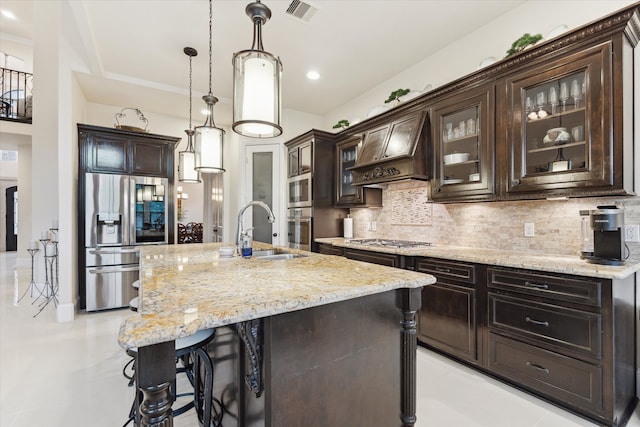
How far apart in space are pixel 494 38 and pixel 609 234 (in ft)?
6.69

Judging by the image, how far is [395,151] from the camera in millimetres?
3225

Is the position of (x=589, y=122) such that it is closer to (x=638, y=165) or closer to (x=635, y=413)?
(x=638, y=165)

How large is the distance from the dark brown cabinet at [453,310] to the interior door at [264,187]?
2.84 metres

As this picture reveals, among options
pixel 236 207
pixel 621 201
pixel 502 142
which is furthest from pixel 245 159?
pixel 621 201

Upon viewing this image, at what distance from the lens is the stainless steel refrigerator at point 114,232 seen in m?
3.96

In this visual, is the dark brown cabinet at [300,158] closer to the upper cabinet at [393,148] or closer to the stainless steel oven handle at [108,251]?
the upper cabinet at [393,148]

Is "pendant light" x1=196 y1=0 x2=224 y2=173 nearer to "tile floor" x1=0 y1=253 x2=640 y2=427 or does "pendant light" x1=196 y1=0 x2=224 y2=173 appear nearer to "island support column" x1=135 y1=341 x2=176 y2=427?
"tile floor" x1=0 y1=253 x2=640 y2=427

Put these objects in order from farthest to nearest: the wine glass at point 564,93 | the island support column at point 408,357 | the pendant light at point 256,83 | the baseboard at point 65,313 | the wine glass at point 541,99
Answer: the baseboard at point 65,313, the wine glass at point 541,99, the wine glass at point 564,93, the pendant light at point 256,83, the island support column at point 408,357

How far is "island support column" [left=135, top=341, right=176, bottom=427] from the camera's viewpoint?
0.80 m

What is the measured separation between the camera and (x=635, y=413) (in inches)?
74.8

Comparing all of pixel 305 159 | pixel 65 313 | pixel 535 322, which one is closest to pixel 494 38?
pixel 535 322

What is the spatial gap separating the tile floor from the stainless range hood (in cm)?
180

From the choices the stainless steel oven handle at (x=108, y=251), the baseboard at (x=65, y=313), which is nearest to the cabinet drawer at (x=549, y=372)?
the stainless steel oven handle at (x=108, y=251)

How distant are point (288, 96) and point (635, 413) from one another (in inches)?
191
